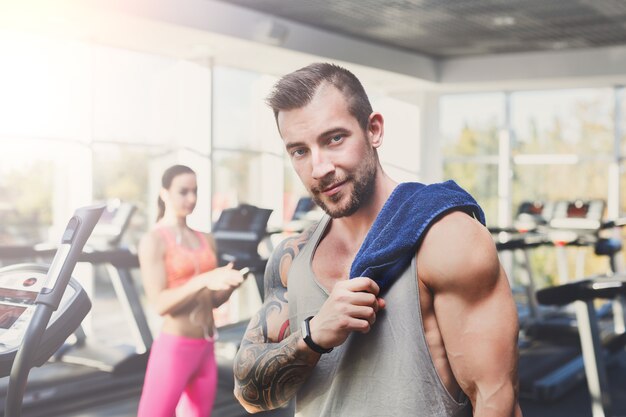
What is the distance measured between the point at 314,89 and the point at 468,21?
17.6ft

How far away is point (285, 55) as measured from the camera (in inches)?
243

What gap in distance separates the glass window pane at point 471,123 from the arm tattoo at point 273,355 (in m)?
7.35

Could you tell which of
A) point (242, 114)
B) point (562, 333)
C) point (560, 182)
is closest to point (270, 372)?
point (562, 333)

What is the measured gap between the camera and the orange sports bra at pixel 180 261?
275 cm

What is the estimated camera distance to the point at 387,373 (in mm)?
1013

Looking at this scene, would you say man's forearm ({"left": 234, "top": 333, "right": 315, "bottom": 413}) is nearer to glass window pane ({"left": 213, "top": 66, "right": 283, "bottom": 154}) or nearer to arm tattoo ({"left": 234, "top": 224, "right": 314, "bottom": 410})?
arm tattoo ({"left": 234, "top": 224, "right": 314, "bottom": 410})

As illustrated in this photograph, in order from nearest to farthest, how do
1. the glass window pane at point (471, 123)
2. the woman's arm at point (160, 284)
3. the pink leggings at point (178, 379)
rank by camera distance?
the pink leggings at point (178, 379), the woman's arm at point (160, 284), the glass window pane at point (471, 123)

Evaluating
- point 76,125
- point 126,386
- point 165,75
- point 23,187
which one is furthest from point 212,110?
point 126,386

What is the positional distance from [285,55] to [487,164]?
3.22 metres

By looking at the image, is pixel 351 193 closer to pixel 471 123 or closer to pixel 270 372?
pixel 270 372

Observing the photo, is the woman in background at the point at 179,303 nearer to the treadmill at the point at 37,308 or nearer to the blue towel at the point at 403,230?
the treadmill at the point at 37,308

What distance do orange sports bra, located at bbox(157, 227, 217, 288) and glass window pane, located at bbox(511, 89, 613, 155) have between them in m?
5.88

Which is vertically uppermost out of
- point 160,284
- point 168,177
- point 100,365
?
point 168,177

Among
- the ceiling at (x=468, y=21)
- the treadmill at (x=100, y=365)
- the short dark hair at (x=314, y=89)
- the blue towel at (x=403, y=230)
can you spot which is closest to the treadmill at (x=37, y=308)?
the short dark hair at (x=314, y=89)
